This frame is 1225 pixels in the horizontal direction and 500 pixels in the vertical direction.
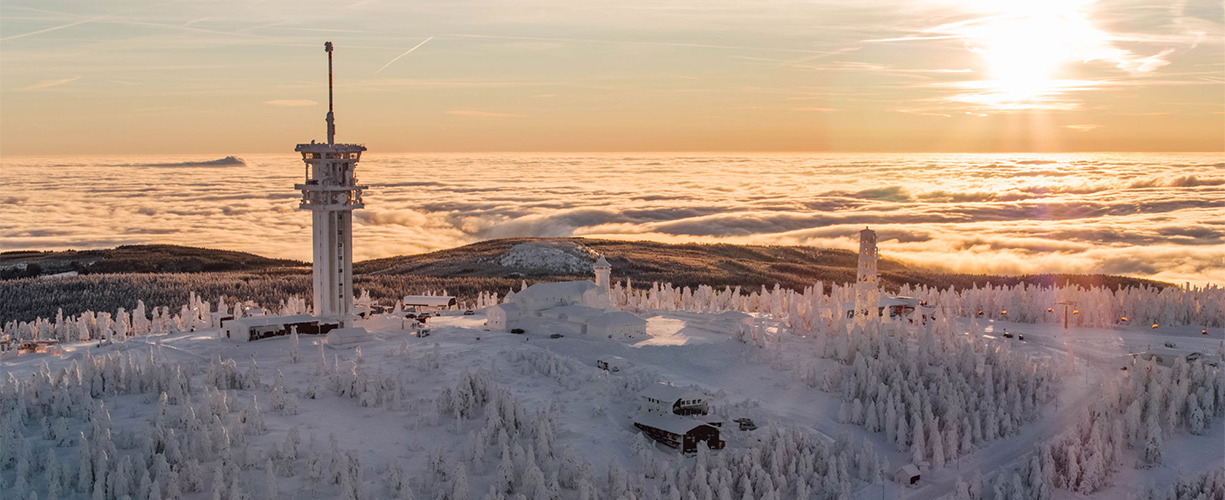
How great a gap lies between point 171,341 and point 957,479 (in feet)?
260

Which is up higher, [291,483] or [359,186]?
[359,186]

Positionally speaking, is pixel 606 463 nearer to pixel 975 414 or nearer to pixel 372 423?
pixel 372 423

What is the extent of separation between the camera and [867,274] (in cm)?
11256

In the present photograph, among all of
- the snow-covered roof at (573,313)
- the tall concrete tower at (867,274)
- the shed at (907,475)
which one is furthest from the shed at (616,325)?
the shed at (907,475)

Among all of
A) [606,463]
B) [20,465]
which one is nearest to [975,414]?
[606,463]

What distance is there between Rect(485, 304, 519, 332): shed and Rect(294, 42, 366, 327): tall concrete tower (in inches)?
622

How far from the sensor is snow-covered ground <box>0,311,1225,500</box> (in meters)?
68.2

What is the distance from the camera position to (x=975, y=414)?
8806 centimetres

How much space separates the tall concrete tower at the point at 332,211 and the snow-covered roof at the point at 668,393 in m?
40.5

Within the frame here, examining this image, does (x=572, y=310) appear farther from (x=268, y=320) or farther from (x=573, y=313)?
(x=268, y=320)

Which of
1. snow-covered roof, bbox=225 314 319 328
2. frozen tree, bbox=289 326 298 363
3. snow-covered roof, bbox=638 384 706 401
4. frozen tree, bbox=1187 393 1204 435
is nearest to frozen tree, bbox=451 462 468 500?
snow-covered roof, bbox=638 384 706 401

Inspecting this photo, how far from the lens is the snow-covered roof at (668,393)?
7944 centimetres

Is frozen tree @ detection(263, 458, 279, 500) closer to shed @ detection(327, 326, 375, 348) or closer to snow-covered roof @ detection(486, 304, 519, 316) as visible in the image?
shed @ detection(327, 326, 375, 348)

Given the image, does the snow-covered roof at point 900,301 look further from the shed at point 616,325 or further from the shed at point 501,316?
the shed at point 501,316
